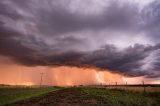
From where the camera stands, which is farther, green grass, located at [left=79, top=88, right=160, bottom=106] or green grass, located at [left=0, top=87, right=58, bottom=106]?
green grass, located at [left=0, top=87, right=58, bottom=106]

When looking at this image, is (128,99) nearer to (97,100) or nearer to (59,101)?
(97,100)

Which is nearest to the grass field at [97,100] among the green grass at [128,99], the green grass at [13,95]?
the green grass at [128,99]

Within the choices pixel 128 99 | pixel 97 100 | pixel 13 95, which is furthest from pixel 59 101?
pixel 13 95

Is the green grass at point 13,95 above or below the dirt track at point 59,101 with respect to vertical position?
above

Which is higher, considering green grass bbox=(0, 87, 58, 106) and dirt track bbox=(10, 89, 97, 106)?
green grass bbox=(0, 87, 58, 106)

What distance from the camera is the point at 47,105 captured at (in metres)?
28.8

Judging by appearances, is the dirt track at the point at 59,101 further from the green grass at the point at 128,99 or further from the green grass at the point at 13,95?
the green grass at the point at 13,95

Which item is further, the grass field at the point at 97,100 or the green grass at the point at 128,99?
the grass field at the point at 97,100

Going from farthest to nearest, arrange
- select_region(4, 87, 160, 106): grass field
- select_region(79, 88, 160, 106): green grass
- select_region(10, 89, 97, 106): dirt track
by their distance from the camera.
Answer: select_region(10, 89, 97, 106): dirt track < select_region(4, 87, 160, 106): grass field < select_region(79, 88, 160, 106): green grass

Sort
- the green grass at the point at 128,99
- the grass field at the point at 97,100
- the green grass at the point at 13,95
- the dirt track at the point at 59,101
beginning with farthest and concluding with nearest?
the green grass at the point at 13,95, the dirt track at the point at 59,101, the grass field at the point at 97,100, the green grass at the point at 128,99

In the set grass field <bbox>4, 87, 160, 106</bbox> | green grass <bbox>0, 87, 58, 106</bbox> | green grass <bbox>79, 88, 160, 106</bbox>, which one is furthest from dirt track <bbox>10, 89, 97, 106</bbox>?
green grass <bbox>0, 87, 58, 106</bbox>

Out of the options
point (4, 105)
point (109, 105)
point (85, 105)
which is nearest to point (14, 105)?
point (4, 105)

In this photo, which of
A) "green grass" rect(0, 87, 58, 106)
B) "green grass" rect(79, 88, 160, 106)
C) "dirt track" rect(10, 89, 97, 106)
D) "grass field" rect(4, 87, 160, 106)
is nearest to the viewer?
"green grass" rect(79, 88, 160, 106)

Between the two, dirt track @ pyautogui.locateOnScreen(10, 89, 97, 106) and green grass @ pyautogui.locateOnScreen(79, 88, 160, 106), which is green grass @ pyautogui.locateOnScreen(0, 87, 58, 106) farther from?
green grass @ pyautogui.locateOnScreen(79, 88, 160, 106)
